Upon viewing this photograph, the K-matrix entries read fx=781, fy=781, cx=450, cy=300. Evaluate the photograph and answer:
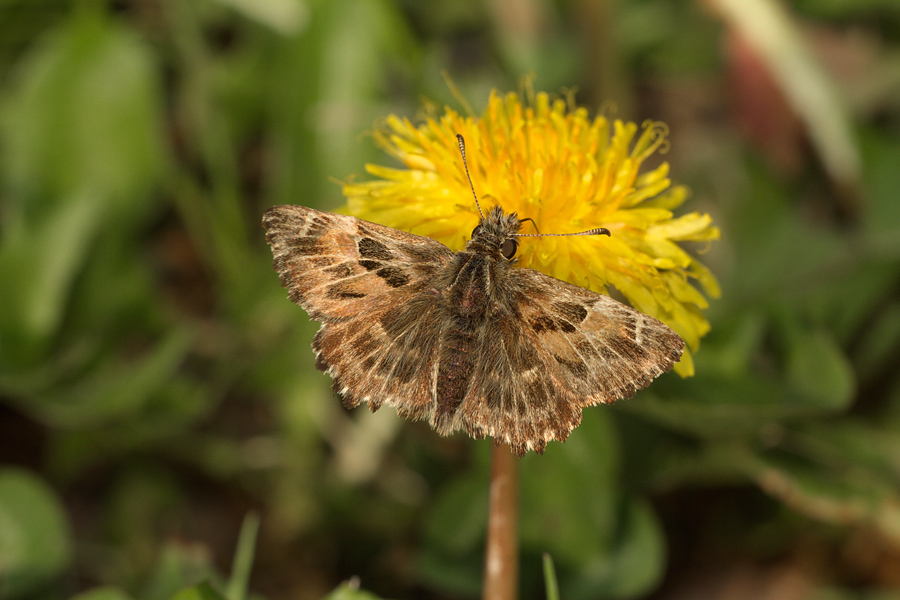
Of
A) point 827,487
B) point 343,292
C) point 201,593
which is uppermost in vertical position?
point 343,292

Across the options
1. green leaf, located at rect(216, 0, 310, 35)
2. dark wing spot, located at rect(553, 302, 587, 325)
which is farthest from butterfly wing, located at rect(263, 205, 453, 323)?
green leaf, located at rect(216, 0, 310, 35)

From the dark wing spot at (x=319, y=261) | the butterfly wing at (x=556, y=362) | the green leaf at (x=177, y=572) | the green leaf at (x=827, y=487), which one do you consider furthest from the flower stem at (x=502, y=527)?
the green leaf at (x=827, y=487)

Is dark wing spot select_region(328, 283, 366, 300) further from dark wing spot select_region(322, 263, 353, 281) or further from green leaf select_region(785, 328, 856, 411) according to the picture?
green leaf select_region(785, 328, 856, 411)

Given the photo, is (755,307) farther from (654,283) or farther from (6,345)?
(6,345)

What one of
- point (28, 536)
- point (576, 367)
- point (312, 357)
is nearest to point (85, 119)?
point (312, 357)

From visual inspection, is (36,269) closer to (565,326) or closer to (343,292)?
(343,292)

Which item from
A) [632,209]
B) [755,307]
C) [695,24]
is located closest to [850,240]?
[755,307]

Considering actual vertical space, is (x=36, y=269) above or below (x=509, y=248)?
above
